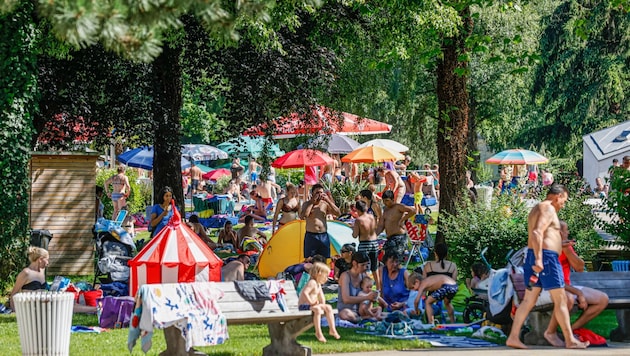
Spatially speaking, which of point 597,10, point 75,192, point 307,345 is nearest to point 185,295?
point 307,345

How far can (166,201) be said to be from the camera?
54.0ft

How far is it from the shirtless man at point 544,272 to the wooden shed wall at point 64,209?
9.45m

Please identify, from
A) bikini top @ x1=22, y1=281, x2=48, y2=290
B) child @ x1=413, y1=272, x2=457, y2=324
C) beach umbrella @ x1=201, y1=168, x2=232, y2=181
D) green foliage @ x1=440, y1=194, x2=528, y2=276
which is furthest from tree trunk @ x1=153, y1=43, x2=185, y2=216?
beach umbrella @ x1=201, y1=168, x2=232, y2=181

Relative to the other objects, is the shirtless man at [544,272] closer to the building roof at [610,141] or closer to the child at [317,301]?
the child at [317,301]

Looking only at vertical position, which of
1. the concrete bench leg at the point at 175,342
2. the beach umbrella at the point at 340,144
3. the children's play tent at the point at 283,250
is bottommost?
the concrete bench leg at the point at 175,342

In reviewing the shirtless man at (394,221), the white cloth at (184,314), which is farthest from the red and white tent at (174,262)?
the white cloth at (184,314)

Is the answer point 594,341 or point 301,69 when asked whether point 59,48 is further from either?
point 594,341

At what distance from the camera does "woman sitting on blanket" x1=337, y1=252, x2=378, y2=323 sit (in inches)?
520

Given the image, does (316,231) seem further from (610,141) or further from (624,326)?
(610,141)

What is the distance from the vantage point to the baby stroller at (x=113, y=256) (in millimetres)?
15242

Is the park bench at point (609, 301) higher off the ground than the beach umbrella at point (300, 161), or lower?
lower

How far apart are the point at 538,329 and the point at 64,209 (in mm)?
9746

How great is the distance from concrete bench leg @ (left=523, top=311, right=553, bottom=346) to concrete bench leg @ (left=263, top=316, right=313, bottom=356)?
244 cm

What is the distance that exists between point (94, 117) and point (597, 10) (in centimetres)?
3006
